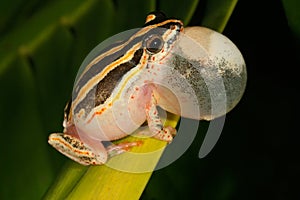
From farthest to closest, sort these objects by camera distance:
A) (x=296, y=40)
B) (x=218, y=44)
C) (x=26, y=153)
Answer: (x=26, y=153)
(x=296, y=40)
(x=218, y=44)

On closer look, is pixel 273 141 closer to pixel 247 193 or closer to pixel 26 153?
pixel 247 193

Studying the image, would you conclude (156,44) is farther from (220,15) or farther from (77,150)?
(77,150)

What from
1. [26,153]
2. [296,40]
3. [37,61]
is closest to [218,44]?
[296,40]

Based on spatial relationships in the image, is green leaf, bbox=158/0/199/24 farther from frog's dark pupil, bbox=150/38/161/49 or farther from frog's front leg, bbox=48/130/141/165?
frog's front leg, bbox=48/130/141/165

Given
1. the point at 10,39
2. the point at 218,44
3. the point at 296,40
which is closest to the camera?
the point at 218,44

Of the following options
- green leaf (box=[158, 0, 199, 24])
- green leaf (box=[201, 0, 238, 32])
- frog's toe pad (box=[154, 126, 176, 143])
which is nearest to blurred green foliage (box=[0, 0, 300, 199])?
green leaf (box=[158, 0, 199, 24])

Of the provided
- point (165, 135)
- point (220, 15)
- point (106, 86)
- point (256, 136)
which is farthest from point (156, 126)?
point (256, 136)
